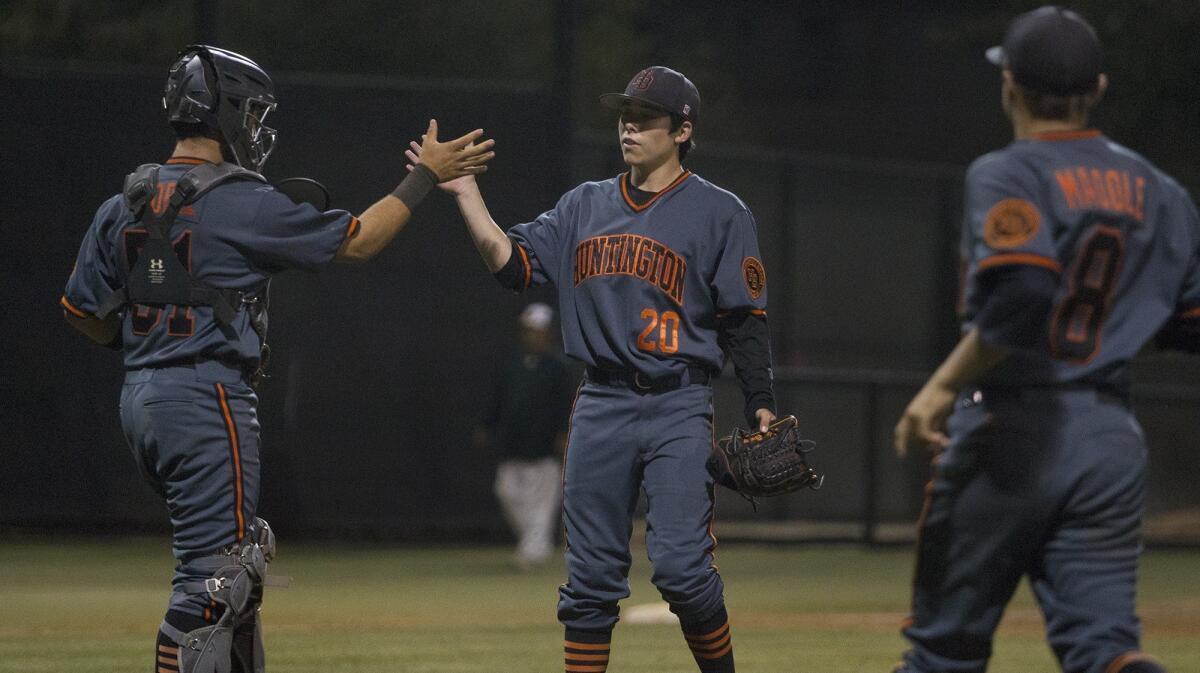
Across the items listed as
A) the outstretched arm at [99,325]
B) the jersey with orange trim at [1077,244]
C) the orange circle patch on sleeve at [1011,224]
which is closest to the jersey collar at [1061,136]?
the jersey with orange trim at [1077,244]

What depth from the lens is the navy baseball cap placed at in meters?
4.09

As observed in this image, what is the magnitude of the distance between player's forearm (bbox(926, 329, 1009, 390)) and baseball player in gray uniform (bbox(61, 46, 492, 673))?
2135mm

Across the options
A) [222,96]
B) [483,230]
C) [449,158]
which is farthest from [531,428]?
[222,96]

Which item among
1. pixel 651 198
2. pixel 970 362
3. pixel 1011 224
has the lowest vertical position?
pixel 970 362

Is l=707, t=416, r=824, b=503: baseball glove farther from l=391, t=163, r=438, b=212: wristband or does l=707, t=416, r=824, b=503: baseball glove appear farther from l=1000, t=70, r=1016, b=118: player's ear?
l=1000, t=70, r=1016, b=118: player's ear

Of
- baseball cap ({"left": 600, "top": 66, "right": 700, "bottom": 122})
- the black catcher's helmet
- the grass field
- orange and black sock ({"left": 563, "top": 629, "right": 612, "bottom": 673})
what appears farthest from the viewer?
the grass field

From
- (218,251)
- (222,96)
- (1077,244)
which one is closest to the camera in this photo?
(1077,244)

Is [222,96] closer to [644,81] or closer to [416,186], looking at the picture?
[416,186]

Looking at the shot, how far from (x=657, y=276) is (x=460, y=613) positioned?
531 cm

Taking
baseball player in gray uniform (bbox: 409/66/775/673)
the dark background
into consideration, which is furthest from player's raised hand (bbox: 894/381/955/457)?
the dark background

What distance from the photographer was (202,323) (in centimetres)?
525

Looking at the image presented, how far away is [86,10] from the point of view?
22.3 m

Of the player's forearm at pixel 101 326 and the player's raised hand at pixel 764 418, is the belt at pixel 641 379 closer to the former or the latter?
the player's raised hand at pixel 764 418

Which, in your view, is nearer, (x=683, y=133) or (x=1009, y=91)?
(x=1009, y=91)
